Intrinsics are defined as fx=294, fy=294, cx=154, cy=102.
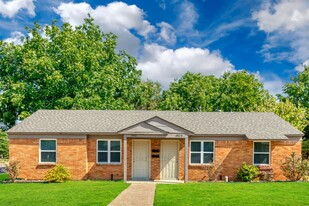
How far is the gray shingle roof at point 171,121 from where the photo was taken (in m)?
21.2

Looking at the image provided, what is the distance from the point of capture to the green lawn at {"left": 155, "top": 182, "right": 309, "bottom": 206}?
519 inches

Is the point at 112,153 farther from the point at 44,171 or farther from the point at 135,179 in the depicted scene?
the point at 44,171

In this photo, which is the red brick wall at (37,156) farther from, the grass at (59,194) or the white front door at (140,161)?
the white front door at (140,161)

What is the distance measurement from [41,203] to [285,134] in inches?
655

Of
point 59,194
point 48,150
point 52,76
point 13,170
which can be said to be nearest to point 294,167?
point 59,194

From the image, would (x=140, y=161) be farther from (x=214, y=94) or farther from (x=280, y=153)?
(x=214, y=94)

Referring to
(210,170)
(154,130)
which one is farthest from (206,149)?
(154,130)

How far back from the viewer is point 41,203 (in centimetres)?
1287

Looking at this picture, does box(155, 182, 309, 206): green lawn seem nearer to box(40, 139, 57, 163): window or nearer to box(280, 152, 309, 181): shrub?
box(280, 152, 309, 181): shrub

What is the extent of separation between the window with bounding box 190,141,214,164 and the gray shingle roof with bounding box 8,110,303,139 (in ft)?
2.95

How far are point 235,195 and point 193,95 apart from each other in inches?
1232

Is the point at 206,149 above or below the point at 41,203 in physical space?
above

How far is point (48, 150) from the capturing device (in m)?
21.2

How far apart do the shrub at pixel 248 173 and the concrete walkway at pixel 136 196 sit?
21.9 feet
